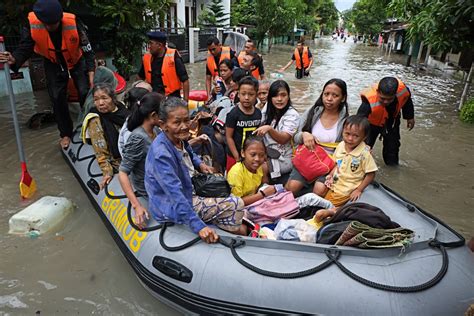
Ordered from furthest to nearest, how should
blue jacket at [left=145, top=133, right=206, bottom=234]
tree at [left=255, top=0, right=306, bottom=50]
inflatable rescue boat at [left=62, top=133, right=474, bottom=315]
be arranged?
tree at [left=255, top=0, right=306, bottom=50], blue jacket at [left=145, top=133, right=206, bottom=234], inflatable rescue boat at [left=62, top=133, right=474, bottom=315]

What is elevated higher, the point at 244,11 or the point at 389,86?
the point at 244,11

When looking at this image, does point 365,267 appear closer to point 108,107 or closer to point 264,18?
point 108,107

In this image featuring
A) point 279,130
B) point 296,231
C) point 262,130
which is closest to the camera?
point 296,231

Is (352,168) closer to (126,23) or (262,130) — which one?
(262,130)

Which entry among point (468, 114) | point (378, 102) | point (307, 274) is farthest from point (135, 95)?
point (468, 114)

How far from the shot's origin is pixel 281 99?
3.16 metres

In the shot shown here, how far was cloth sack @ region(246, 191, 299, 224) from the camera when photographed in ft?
8.95

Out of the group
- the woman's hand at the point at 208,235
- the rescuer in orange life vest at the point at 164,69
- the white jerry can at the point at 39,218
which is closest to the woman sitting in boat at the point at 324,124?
the woman's hand at the point at 208,235

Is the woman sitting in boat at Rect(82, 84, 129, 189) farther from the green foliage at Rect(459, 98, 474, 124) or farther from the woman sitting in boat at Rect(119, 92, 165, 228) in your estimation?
the green foliage at Rect(459, 98, 474, 124)

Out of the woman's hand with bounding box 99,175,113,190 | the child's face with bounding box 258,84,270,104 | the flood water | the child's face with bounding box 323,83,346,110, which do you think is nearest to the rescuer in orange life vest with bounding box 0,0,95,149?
the flood water

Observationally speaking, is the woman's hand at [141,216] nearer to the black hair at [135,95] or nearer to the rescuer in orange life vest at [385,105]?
the black hair at [135,95]

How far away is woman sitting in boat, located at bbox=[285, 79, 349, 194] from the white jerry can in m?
2.13

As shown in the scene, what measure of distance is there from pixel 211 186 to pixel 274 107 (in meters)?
1.08

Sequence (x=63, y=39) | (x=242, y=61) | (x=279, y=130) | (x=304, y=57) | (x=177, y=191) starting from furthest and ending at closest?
(x=304, y=57) < (x=242, y=61) < (x=63, y=39) < (x=279, y=130) < (x=177, y=191)
